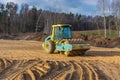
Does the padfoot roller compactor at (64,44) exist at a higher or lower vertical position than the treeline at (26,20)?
lower

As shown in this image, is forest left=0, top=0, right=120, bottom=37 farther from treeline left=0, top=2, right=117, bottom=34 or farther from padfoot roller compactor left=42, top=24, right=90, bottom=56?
padfoot roller compactor left=42, top=24, right=90, bottom=56

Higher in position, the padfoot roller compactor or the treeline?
the treeline

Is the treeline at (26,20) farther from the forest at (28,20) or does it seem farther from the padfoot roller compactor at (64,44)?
the padfoot roller compactor at (64,44)

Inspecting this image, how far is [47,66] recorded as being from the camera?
45.1 ft

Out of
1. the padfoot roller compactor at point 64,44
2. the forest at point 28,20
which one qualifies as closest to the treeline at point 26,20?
the forest at point 28,20

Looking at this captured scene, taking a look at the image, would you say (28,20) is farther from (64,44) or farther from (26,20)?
(64,44)

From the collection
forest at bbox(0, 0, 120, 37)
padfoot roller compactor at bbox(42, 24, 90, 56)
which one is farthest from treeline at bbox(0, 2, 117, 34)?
padfoot roller compactor at bbox(42, 24, 90, 56)

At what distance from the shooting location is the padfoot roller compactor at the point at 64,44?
18078mm

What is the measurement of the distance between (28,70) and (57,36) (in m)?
7.62

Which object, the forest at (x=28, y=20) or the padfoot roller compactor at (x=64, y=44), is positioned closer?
the padfoot roller compactor at (x=64, y=44)

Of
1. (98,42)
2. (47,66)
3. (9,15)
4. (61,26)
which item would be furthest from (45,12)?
(47,66)

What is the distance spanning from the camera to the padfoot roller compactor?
18.1 meters

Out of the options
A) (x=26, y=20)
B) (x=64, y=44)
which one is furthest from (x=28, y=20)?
(x=64, y=44)

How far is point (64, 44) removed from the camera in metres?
18.4
